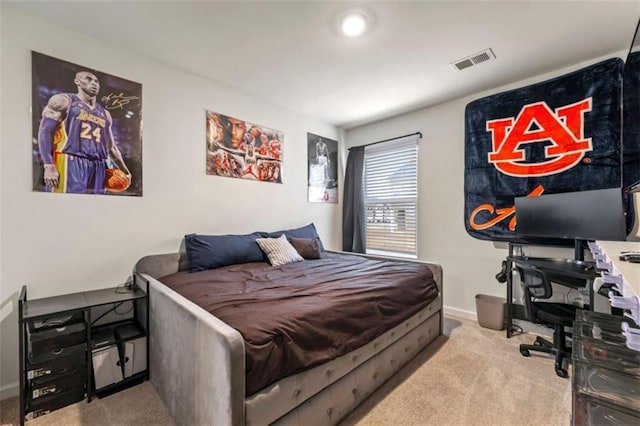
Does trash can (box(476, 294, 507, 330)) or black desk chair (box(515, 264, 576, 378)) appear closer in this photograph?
black desk chair (box(515, 264, 576, 378))

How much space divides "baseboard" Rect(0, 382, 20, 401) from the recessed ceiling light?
3.30m

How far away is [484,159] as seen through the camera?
9.73ft

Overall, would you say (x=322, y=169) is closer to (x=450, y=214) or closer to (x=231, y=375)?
(x=450, y=214)

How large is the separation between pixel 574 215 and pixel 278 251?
8.62 ft

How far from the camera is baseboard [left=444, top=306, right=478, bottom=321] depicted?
3074mm

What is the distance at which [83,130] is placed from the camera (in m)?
2.07

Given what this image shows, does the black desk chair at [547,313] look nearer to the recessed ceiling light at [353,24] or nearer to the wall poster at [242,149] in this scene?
the recessed ceiling light at [353,24]

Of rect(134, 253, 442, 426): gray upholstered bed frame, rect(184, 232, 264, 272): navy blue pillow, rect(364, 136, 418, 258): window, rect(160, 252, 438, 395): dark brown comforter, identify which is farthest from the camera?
rect(364, 136, 418, 258): window

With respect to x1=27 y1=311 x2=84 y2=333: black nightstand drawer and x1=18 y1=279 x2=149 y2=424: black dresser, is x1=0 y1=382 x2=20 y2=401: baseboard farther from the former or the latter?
x1=27 y1=311 x2=84 y2=333: black nightstand drawer

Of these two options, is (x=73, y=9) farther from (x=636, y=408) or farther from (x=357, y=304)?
(x=636, y=408)

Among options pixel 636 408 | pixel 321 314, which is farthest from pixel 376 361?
pixel 636 408

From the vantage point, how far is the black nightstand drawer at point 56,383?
1.57 metres

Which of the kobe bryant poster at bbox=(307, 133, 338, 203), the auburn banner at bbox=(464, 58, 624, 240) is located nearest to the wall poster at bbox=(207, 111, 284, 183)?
the kobe bryant poster at bbox=(307, 133, 338, 203)

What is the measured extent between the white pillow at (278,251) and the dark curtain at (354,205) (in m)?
1.33
